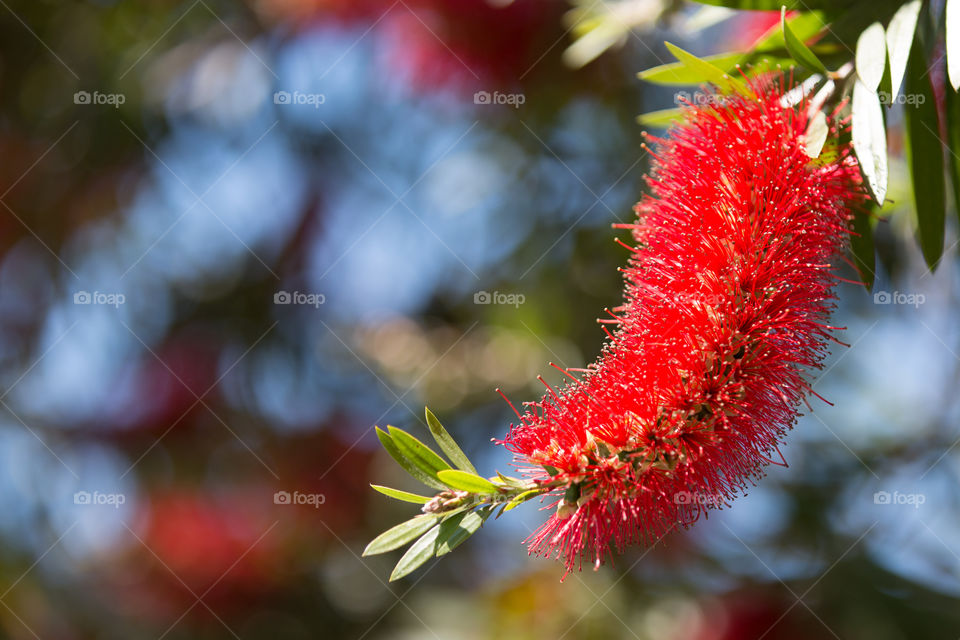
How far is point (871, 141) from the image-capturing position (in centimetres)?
85

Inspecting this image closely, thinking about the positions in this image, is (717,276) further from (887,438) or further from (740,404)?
(887,438)

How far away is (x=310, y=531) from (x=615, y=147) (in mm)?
1723

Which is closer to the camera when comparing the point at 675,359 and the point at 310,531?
the point at 675,359

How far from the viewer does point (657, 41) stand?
2.31m

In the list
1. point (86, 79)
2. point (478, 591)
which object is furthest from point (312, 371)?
point (86, 79)

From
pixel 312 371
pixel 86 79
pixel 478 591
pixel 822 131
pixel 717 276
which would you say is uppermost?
pixel 86 79

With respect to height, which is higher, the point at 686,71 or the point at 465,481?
the point at 686,71

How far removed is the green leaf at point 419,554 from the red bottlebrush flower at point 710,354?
0.41 feet

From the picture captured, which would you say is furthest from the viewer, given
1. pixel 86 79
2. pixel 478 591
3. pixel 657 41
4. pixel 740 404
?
pixel 478 591
